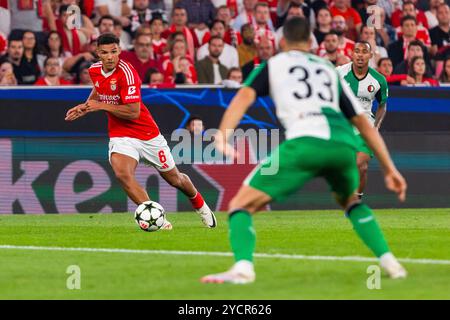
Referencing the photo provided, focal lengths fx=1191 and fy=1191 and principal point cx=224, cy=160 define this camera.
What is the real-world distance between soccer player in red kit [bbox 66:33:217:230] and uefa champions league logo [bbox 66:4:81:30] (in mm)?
5896

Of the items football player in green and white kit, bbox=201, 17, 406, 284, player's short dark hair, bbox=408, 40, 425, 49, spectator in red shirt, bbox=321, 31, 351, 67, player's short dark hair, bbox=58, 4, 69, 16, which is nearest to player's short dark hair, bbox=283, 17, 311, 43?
football player in green and white kit, bbox=201, 17, 406, 284

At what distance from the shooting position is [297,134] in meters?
8.99

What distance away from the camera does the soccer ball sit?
47.0 ft

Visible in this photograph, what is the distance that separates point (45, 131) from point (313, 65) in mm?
10720

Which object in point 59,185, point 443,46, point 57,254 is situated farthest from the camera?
point 443,46

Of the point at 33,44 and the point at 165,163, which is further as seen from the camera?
the point at 33,44

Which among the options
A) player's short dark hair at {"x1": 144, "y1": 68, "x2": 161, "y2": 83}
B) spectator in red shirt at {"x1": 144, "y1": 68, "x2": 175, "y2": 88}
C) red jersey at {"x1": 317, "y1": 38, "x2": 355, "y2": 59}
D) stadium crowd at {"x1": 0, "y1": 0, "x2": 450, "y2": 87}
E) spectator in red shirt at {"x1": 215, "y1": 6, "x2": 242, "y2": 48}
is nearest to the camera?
spectator in red shirt at {"x1": 144, "y1": 68, "x2": 175, "y2": 88}

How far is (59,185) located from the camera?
61.4 ft

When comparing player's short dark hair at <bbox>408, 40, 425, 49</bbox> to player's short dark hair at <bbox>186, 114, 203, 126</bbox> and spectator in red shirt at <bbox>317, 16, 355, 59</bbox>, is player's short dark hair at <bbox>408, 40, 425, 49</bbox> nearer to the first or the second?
spectator in red shirt at <bbox>317, 16, 355, 59</bbox>

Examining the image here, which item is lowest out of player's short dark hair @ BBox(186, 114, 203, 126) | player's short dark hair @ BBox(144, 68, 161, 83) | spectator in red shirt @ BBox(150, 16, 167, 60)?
player's short dark hair @ BBox(186, 114, 203, 126)

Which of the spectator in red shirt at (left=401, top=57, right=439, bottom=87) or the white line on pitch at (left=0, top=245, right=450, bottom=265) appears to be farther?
the spectator in red shirt at (left=401, top=57, right=439, bottom=87)

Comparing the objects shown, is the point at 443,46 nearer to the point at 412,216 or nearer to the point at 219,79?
the point at 219,79

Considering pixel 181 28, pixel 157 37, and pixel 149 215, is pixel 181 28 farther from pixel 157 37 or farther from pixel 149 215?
pixel 149 215
